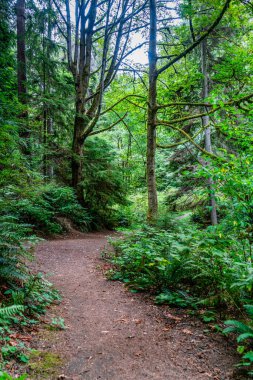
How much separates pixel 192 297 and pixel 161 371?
Answer: 5.84 feet

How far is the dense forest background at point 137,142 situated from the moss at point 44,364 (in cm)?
45

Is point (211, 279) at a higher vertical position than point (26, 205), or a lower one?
lower

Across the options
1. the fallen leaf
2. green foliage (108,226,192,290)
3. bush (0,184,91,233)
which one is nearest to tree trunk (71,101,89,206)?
bush (0,184,91,233)

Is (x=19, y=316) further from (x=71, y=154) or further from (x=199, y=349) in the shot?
(x=71, y=154)

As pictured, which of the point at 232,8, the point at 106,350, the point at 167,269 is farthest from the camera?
the point at 232,8

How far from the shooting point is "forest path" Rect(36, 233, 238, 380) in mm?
2475

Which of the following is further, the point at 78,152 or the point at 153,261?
the point at 78,152

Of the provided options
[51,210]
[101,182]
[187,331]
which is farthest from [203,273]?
[101,182]

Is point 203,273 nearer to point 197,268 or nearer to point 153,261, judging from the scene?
point 197,268

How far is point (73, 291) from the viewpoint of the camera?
15.8 feet

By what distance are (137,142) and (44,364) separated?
33.3 feet

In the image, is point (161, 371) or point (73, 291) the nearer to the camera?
point (161, 371)

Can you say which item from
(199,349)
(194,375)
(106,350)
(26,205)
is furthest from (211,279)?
(26,205)

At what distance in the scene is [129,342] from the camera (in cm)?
306
